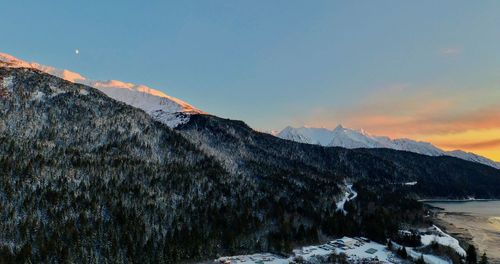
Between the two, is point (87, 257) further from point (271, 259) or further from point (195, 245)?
point (271, 259)

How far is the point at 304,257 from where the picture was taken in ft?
603

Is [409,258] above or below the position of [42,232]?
above

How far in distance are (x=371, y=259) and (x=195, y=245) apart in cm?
7654

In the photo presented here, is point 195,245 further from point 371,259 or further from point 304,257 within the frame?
point 371,259

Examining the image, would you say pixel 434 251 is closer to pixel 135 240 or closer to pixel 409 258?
pixel 409 258

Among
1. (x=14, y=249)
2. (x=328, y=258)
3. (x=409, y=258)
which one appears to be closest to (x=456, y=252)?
(x=409, y=258)

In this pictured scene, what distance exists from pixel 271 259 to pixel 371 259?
4256cm

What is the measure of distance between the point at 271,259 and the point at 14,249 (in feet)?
368

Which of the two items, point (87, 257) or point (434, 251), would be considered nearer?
point (87, 257)

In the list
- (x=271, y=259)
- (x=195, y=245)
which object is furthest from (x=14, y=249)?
(x=271, y=259)

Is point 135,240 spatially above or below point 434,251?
below

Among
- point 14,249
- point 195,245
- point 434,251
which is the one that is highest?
point 434,251

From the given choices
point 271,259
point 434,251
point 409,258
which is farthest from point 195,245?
point 434,251

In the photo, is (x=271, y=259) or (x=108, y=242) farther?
(x=108, y=242)
